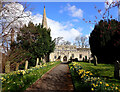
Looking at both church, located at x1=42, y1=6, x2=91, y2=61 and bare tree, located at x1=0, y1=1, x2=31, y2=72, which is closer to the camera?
bare tree, located at x1=0, y1=1, x2=31, y2=72

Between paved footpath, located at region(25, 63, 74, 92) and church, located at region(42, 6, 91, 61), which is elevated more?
church, located at region(42, 6, 91, 61)

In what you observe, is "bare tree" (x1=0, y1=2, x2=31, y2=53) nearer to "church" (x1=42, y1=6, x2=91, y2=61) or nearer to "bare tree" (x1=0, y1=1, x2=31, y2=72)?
"bare tree" (x1=0, y1=1, x2=31, y2=72)

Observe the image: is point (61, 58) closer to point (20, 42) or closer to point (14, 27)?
point (20, 42)

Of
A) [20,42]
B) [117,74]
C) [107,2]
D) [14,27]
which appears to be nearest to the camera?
[107,2]

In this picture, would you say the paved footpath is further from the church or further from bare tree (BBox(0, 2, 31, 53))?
the church

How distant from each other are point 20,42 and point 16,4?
8556 mm

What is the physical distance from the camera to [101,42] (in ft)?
61.2

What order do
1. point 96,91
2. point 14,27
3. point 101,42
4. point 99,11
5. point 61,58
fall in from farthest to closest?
point 61,58
point 101,42
point 14,27
point 96,91
point 99,11

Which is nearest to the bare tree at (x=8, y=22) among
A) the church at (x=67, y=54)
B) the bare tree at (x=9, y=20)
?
→ the bare tree at (x=9, y=20)

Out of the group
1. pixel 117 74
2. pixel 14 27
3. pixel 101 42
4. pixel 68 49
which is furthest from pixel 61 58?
pixel 117 74

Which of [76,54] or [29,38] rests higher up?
[29,38]

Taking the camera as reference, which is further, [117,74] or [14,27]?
[14,27]

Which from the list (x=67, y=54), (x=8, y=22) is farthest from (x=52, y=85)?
(x=67, y=54)

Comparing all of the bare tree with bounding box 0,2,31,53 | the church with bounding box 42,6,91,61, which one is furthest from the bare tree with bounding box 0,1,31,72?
the church with bounding box 42,6,91,61
